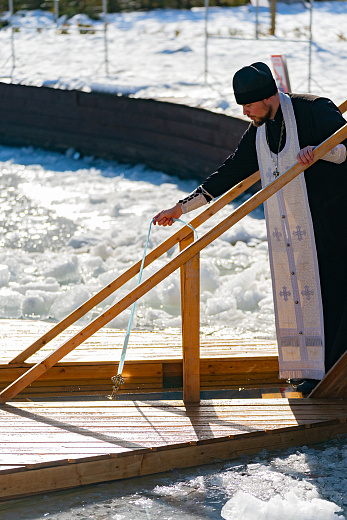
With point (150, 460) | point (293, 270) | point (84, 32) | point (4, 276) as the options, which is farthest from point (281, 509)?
point (84, 32)

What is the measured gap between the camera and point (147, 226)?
313 inches

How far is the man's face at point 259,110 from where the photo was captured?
325 centimetres

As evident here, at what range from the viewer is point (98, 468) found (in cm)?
302

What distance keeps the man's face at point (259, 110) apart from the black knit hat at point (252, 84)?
4 cm

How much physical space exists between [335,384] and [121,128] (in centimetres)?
778

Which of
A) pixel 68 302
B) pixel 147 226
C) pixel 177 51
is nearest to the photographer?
pixel 68 302

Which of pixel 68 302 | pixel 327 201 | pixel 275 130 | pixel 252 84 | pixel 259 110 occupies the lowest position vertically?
pixel 68 302

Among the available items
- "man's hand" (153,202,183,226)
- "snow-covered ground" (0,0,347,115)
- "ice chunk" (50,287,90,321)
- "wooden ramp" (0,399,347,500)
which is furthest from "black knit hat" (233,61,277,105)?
"snow-covered ground" (0,0,347,115)

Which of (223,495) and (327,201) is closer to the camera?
(223,495)

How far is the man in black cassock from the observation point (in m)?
3.29

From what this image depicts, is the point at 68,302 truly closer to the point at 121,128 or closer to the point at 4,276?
the point at 4,276

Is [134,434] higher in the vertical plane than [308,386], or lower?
higher

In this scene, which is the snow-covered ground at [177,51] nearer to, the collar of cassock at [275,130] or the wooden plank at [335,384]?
the collar of cassock at [275,130]

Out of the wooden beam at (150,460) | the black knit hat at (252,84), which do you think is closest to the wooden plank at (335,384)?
the wooden beam at (150,460)
